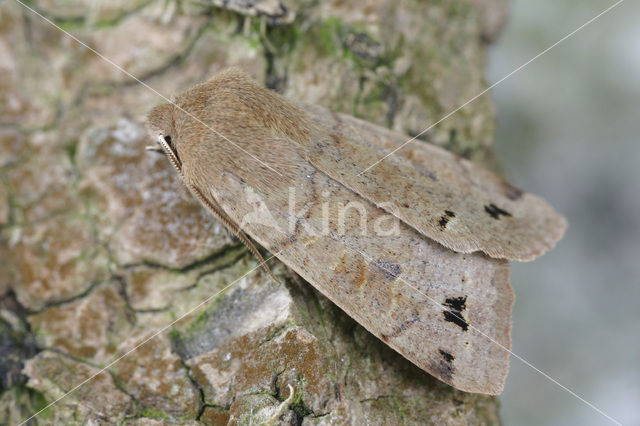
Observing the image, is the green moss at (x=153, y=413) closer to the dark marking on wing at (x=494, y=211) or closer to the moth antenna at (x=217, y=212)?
the moth antenna at (x=217, y=212)

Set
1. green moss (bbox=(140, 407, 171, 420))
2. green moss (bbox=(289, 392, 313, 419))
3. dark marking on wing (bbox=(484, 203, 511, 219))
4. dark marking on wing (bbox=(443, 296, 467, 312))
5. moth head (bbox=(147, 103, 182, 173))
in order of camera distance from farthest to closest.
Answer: dark marking on wing (bbox=(484, 203, 511, 219))
moth head (bbox=(147, 103, 182, 173))
dark marking on wing (bbox=(443, 296, 467, 312))
green moss (bbox=(140, 407, 171, 420))
green moss (bbox=(289, 392, 313, 419))

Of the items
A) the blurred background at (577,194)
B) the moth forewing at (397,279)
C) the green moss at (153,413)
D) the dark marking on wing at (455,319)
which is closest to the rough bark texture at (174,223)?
the green moss at (153,413)

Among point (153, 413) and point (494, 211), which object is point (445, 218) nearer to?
point (494, 211)

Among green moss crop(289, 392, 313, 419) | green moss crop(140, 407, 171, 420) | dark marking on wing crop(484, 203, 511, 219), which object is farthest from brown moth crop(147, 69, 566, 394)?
green moss crop(140, 407, 171, 420)

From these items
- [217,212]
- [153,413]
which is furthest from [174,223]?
[153,413]

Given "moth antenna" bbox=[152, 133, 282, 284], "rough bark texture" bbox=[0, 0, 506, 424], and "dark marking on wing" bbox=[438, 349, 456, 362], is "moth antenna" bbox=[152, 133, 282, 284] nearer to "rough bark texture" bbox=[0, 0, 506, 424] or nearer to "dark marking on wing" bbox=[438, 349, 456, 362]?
"rough bark texture" bbox=[0, 0, 506, 424]

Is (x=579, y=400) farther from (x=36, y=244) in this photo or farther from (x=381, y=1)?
(x=36, y=244)

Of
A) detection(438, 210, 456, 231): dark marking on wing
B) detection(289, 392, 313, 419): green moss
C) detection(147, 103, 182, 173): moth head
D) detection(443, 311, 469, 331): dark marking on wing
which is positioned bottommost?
detection(289, 392, 313, 419): green moss

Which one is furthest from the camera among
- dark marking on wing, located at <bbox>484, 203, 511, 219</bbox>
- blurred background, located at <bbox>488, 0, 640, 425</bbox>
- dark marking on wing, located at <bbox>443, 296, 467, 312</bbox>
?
blurred background, located at <bbox>488, 0, 640, 425</bbox>
